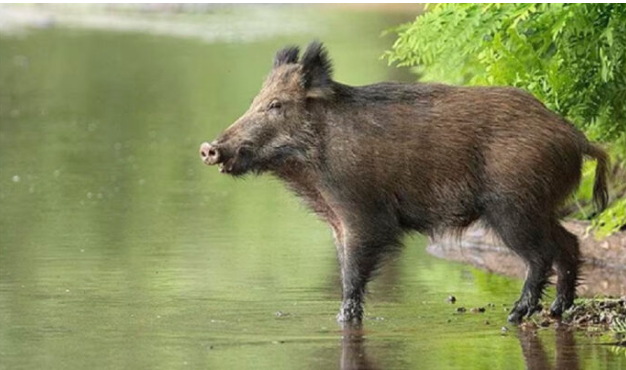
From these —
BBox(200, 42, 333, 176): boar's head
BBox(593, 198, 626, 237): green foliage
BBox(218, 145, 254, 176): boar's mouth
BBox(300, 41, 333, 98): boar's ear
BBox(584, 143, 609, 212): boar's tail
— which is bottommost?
BBox(593, 198, 626, 237): green foliage

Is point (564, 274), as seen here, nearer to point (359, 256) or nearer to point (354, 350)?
point (359, 256)

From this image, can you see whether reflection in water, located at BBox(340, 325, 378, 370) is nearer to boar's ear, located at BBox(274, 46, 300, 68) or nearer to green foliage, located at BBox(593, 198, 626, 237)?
boar's ear, located at BBox(274, 46, 300, 68)

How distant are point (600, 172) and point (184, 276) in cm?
316

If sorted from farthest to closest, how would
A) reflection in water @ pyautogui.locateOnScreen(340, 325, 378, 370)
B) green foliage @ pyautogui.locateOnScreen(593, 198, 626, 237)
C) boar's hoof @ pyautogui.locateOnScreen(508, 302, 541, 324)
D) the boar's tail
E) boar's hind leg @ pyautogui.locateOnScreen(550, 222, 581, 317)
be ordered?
green foliage @ pyautogui.locateOnScreen(593, 198, 626, 237), the boar's tail, boar's hind leg @ pyautogui.locateOnScreen(550, 222, 581, 317), boar's hoof @ pyautogui.locateOnScreen(508, 302, 541, 324), reflection in water @ pyautogui.locateOnScreen(340, 325, 378, 370)

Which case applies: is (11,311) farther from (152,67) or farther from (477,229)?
(152,67)

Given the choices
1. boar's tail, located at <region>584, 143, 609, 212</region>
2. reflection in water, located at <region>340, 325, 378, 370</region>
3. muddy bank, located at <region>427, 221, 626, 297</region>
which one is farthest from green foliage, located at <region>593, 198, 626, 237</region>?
reflection in water, located at <region>340, 325, 378, 370</region>

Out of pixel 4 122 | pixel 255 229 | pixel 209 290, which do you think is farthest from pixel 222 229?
pixel 4 122

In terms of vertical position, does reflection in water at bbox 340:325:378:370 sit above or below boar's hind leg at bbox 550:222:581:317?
below

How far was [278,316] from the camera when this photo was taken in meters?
12.8

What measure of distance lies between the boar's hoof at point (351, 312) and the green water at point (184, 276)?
0.31 ft

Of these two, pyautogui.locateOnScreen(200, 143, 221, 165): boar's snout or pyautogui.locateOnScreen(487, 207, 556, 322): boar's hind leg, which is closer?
pyautogui.locateOnScreen(200, 143, 221, 165): boar's snout

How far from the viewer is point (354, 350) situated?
11578mm

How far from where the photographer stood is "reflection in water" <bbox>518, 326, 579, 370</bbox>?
1107cm

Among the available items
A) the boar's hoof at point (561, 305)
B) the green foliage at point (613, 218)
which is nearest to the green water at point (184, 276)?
the boar's hoof at point (561, 305)
